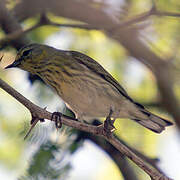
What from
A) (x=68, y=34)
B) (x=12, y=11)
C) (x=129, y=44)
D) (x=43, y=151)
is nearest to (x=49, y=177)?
(x=43, y=151)

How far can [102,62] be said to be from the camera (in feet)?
18.7

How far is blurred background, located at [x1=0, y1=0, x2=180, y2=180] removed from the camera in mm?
2291

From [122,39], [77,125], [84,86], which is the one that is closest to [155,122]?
[84,86]

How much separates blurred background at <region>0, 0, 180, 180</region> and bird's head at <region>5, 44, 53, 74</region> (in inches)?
4.7

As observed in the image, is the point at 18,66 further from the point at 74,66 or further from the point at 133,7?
the point at 133,7

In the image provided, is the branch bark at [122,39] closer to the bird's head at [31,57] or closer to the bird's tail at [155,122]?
the bird's tail at [155,122]

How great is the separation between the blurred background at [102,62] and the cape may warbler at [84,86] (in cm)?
21

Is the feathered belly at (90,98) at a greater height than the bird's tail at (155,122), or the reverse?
the bird's tail at (155,122)

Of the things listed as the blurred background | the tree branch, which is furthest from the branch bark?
the tree branch

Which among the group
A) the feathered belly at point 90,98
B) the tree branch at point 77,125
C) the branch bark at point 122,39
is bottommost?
the tree branch at point 77,125

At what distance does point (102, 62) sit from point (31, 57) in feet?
4.00

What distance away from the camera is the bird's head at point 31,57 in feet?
15.0

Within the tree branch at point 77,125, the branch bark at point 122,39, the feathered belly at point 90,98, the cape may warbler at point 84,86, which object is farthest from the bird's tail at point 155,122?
the tree branch at point 77,125

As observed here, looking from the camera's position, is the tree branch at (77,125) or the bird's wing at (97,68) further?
the bird's wing at (97,68)
